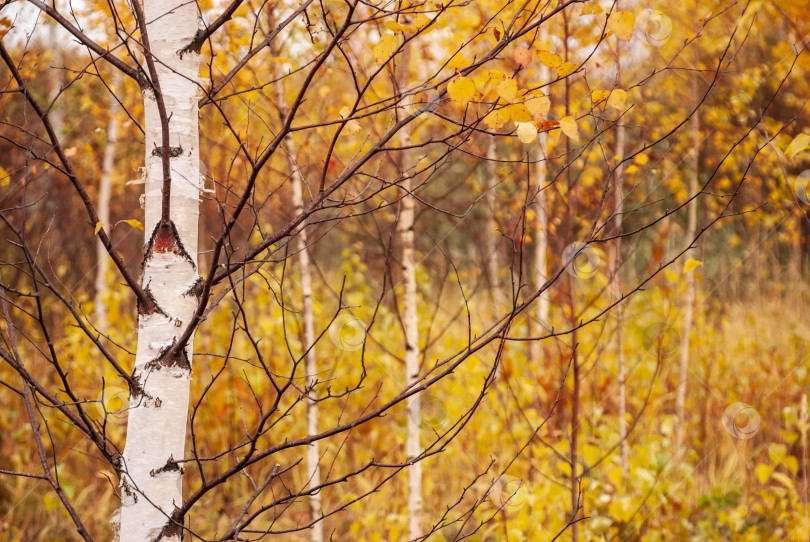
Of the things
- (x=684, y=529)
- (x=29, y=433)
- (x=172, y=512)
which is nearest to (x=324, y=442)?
(x=29, y=433)

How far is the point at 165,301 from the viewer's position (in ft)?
4.45

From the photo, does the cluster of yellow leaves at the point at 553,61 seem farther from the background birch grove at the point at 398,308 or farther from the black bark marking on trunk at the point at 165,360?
the black bark marking on trunk at the point at 165,360

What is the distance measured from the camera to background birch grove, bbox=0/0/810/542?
1308 millimetres

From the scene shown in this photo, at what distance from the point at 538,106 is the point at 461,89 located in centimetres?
17

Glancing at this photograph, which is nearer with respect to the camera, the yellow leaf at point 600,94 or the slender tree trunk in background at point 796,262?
the yellow leaf at point 600,94

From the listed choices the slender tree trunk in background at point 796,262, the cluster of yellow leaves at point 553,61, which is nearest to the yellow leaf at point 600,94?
the cluster of yellow leaves at point 553,61

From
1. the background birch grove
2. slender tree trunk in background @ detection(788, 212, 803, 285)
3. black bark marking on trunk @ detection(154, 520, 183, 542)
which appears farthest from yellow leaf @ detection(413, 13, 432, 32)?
slender tree trunk in background @ detection(788, 212, 803, 285)

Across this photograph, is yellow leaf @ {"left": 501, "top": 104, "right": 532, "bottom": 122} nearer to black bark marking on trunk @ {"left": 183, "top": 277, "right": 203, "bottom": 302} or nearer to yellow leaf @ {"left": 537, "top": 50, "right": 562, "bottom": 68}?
yellow leaf @ {"left": 537, "top": 50, "right": 562, "bottom": 68}

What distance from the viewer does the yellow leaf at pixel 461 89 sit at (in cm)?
119

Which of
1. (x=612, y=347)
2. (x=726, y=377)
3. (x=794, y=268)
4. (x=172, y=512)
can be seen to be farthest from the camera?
(x=794, y=268)

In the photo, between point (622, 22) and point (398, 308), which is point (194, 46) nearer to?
point (622, 22)

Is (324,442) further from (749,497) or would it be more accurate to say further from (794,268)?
(794,268)

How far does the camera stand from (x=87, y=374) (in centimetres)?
442

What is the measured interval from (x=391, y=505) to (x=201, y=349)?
2056 mm
